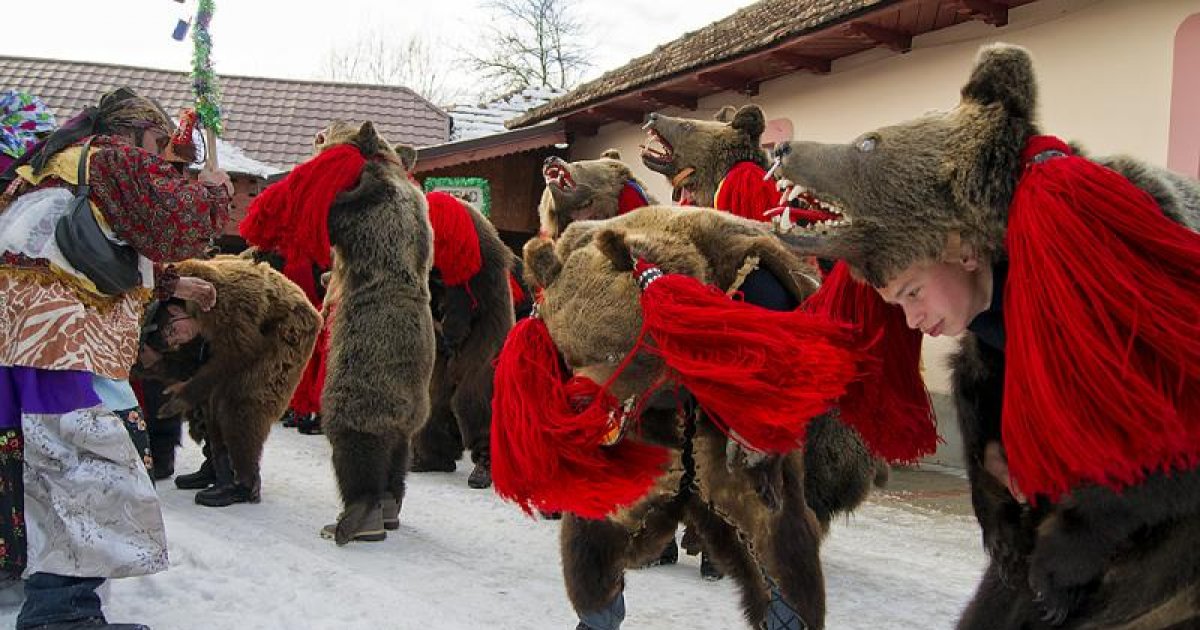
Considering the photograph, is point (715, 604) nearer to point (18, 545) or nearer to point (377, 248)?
point (377, 248)

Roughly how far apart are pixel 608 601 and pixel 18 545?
2096mm

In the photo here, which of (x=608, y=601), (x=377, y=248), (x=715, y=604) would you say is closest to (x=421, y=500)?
(x=377, y=248)

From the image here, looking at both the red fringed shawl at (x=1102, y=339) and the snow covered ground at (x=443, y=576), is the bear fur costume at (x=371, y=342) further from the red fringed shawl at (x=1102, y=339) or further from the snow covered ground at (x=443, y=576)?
the red fringed shawl at (x=1102, y=339)

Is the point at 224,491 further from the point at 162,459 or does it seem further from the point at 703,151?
the point at 703,151

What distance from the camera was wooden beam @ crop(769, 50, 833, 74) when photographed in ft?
30.1

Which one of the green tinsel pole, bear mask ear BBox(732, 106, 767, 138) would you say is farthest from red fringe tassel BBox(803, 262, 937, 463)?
the green tinsel pole

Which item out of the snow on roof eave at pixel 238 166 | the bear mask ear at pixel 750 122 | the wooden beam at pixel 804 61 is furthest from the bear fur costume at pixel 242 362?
the snow on roof eave at pixel 238 166

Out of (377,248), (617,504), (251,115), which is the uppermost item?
(251,115)

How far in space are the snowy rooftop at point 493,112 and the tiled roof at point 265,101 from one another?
3.08 ft

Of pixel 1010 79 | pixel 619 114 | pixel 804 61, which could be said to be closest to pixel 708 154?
pixel 1010 79

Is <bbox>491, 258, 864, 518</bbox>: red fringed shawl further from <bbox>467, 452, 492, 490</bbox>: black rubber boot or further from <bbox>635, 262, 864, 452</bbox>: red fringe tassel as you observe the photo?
<bbox>467, 452, 492, 490</bbox>: black rubber boot

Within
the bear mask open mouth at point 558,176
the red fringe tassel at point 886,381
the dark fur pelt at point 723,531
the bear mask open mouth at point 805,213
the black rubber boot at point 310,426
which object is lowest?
the black rubber boot at point 310,426

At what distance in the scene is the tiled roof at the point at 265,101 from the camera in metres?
17.5

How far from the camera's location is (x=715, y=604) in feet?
14.4
